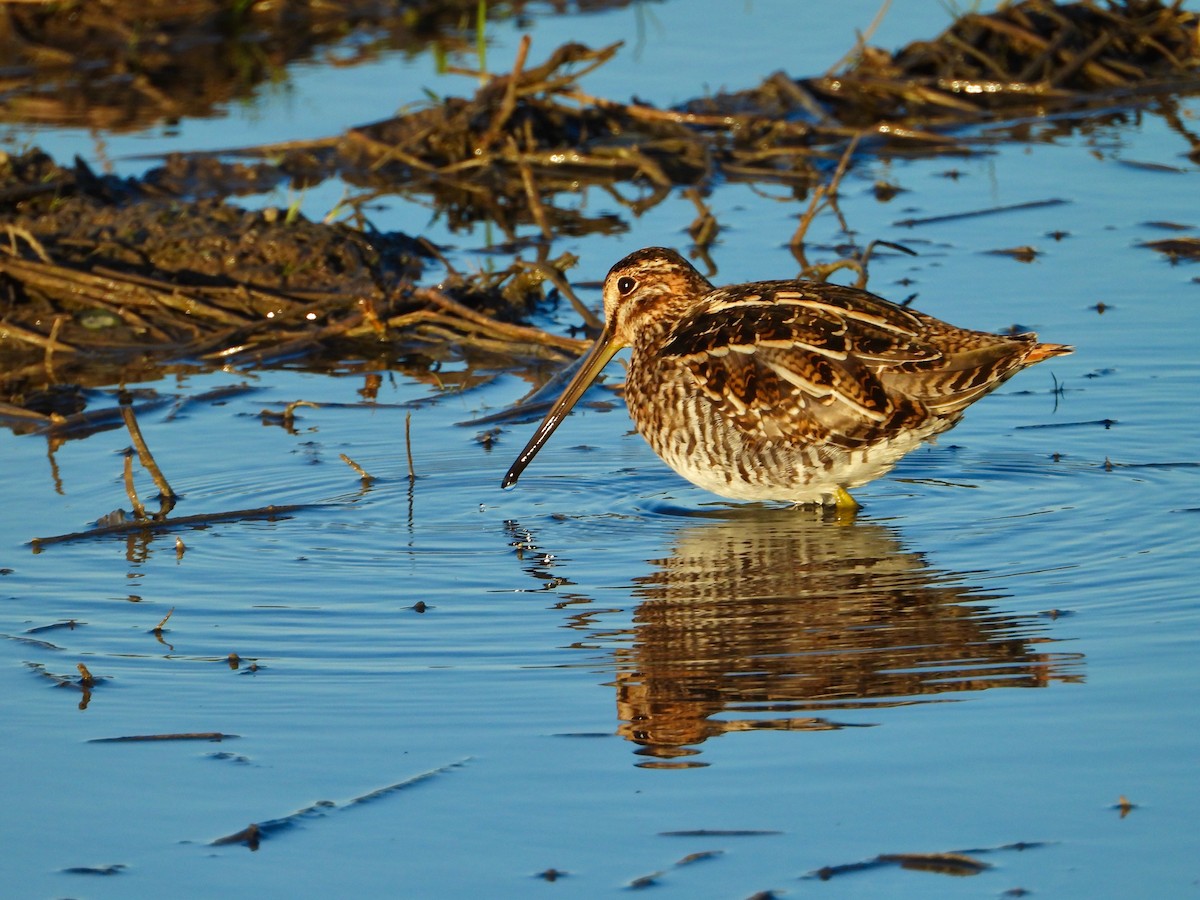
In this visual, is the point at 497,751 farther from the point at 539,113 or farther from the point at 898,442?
the point at 539,113

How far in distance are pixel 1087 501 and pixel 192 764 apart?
3114 mm

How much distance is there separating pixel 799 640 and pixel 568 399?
80.4 inches

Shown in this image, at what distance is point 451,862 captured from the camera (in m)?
3.80

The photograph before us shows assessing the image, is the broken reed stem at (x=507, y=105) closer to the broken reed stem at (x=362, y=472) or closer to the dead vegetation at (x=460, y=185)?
the dead vegetation at (x=460, y=185)

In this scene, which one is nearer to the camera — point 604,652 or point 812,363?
point 604,652

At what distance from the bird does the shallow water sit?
0.21 m

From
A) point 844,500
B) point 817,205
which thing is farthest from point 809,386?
point 817,205

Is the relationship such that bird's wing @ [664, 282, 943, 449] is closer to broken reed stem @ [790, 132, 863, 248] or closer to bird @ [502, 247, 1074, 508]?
bird @ [502, 247, 1074, 508]

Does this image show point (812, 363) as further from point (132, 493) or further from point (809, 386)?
point (132, 493)

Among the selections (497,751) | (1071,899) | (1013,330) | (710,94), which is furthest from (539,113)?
(1071,899)

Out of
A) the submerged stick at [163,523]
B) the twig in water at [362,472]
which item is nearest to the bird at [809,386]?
the twig in water at [362,472]

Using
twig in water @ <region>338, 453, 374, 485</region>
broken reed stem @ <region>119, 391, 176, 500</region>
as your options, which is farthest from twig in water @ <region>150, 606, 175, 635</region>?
twig in water @ <region>338, 453, 374, 485</region>

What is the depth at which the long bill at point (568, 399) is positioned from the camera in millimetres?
6500

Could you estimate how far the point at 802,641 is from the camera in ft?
16.1
